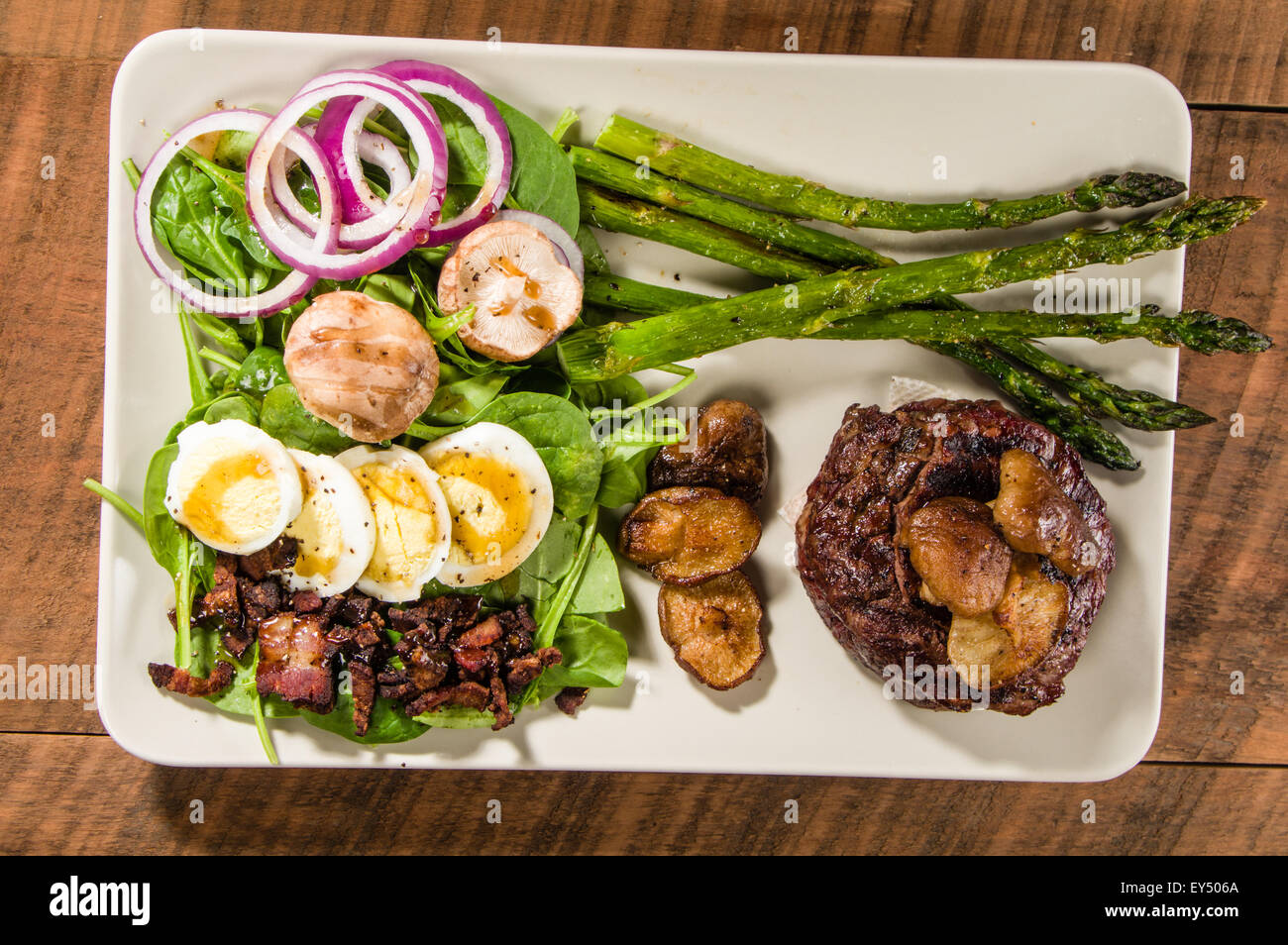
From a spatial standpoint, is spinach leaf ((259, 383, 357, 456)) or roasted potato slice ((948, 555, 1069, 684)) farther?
spinach leaf ((259, 383, 357, 456))

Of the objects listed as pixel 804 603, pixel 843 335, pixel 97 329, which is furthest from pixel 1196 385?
pixel 97 329

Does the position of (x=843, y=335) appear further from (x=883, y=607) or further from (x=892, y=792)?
(x=892, y=792)

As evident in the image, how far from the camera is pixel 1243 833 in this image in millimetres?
3193

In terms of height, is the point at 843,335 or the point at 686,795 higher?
the point at 843,335

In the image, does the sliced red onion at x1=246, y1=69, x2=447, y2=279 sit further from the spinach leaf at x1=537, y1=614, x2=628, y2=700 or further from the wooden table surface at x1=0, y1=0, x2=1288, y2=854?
the spinach leaf at x1=537, y1=614, x2=628, y2=700

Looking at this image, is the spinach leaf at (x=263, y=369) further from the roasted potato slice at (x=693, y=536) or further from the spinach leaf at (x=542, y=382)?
the roasted potato slice at (x=693, y=536)

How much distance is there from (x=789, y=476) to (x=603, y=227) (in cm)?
107

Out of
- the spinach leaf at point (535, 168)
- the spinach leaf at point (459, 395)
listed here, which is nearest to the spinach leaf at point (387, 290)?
the spinach leaf at point (459, 395)

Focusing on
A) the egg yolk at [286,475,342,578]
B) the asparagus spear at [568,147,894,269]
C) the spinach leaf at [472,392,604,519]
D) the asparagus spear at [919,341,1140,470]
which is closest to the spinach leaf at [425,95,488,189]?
the asparagus spear at [568,147,894,269]

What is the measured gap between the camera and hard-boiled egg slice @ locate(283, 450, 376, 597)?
8.19 ft

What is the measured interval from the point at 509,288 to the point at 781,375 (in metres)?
0.99

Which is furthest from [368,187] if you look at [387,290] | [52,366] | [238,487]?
[52,366]

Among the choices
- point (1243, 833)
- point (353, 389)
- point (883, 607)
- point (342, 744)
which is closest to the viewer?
point (353, 389)

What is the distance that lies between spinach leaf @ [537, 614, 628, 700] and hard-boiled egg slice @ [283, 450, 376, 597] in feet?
2.26
